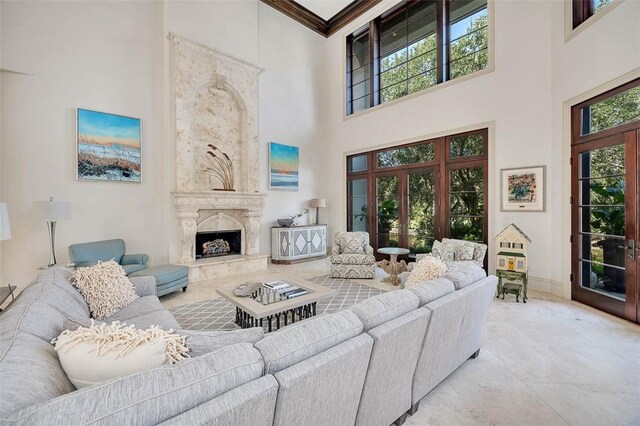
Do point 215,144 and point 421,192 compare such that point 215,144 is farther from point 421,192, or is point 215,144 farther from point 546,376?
point 546,376

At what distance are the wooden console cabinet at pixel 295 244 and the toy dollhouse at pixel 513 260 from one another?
404 cm

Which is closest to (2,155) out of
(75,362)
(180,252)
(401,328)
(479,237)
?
(180,252)

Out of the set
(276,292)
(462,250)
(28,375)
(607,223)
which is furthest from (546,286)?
(28,375)

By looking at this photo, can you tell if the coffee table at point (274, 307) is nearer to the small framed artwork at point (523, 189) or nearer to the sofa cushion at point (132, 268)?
the sofa cushion at point (132, 268)

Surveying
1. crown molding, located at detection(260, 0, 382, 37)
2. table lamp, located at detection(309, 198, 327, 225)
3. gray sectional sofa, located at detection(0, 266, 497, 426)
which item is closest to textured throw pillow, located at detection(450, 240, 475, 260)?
gray sectional sofa, located at detection(0, 266, 497, 426)

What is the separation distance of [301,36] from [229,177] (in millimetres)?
4430

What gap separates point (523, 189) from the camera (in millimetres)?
4633

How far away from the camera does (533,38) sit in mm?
4492

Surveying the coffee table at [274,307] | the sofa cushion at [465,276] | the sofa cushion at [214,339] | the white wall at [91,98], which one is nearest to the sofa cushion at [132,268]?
the white wall at [91,98]

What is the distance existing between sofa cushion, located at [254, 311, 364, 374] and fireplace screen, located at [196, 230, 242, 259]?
495 cm

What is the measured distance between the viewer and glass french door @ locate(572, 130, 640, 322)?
3238 millimetres

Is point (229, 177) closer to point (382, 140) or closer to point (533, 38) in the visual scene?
point (382, 140)

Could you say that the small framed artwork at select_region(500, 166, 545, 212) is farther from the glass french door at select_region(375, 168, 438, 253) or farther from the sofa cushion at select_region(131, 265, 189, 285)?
the sofa cushion at select_region(131, 265, 189, 285)

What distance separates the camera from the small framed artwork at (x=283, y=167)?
694cm
